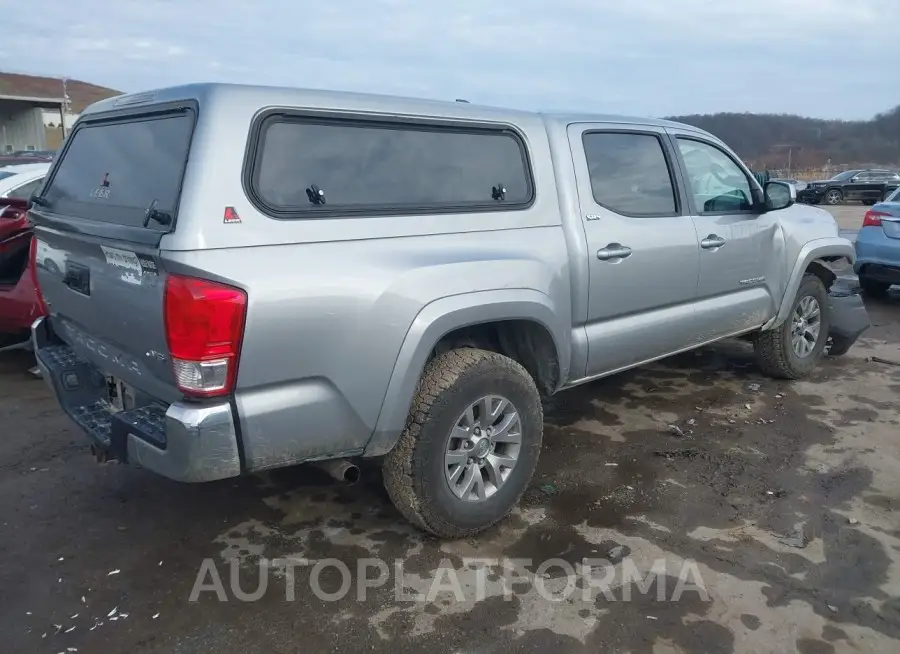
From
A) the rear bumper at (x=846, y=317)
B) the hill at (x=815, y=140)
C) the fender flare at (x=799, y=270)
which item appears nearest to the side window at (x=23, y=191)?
the fender flare at (x=799, y=270)

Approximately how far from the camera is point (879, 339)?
716 centimetres

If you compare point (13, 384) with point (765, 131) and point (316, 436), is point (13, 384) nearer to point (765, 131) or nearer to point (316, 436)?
point (316, 436)

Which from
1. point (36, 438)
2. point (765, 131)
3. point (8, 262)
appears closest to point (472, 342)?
point (36, 438)

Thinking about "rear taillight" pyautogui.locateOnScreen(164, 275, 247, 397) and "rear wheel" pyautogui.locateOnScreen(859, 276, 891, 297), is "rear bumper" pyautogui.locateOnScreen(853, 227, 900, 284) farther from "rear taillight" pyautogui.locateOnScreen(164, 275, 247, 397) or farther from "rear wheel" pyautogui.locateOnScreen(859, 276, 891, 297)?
"rear taillight" pyautogui.locateOnScreen(164, 275, 247, 397)

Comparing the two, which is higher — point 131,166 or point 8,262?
point 131,166

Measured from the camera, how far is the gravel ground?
2721mm

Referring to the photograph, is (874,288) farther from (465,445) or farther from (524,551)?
(465,445)

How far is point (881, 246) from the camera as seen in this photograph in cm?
841

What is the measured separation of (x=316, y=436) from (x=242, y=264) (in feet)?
2.39

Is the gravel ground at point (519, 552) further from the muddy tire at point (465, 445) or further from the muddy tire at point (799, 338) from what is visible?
the muddy tire at point (799, 338)

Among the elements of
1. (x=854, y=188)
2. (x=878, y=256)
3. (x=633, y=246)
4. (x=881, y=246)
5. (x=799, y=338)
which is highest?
(x=633, y=246)

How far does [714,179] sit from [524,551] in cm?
284

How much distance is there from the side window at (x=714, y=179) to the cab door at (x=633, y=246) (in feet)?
0.72
